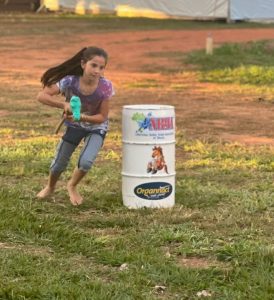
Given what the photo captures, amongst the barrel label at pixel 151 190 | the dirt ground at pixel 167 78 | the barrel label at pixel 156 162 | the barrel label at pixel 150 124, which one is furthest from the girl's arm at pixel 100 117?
the dirt ground at pixel 167 78

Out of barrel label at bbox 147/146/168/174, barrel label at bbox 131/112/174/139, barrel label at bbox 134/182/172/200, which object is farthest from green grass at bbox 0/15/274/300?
barrel label at bbox 131/112/174/139

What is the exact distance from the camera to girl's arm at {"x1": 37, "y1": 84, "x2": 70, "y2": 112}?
19.3ft

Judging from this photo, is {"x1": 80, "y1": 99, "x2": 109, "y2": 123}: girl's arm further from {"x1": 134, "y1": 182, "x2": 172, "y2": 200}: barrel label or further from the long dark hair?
{"x1": 134, "y1": 182, "x2": 172, "y2": 200}: barrel label

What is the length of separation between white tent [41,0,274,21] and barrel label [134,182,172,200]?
28555 mm

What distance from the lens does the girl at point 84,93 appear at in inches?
235

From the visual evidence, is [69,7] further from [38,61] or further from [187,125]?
[187,125]

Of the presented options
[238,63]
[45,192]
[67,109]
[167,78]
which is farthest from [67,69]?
[238,63]

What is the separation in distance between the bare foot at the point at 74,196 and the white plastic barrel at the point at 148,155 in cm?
39

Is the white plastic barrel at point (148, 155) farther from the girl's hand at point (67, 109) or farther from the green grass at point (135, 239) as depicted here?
the girl's hand at point (67, 109)

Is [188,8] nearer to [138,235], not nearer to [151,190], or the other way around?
[151,190]

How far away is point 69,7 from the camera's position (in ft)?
134

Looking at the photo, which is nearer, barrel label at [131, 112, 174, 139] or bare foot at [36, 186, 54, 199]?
barrel label at [131, 112, 174, 139]

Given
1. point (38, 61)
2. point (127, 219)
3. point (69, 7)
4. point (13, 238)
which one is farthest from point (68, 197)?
point (69, 7)

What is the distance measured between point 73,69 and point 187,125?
4638 millimetres
